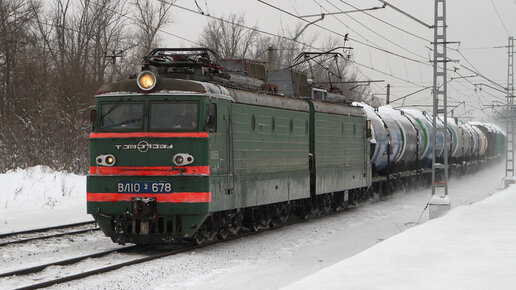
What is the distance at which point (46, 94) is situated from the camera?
114ft

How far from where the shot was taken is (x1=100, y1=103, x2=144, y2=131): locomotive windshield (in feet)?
43.6

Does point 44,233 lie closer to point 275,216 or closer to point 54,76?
point 275,216

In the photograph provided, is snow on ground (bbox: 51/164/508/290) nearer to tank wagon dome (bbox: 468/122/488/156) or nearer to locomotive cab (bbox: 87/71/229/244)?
locomotive cab (bbox: 87/71/229/244)

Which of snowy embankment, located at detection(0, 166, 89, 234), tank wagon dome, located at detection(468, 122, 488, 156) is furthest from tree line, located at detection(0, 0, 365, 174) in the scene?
tank wagon dome, located at detection(468, 122, 488, 156)

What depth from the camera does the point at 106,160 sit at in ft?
43.4

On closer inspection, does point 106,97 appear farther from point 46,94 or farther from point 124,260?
point 46,94

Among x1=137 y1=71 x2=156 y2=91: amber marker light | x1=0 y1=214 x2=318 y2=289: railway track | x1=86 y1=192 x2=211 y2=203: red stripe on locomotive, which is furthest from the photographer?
x1=137 y1=71 x2=156 y2=91: amber marker light

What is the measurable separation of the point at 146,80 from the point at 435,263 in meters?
6.03

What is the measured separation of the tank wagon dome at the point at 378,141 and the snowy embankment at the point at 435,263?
11741 mm

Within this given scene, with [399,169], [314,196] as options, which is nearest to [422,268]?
[314,196]

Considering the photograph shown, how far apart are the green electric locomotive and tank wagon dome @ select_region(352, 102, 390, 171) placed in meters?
11.0

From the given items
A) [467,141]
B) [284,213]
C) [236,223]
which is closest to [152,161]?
[236,223]

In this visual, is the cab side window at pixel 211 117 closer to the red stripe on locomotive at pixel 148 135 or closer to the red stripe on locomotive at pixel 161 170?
the red stripe on locomotive at pixel 148 135

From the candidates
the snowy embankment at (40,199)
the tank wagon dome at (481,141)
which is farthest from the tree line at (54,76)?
the tank wagon dome at (481,141)
